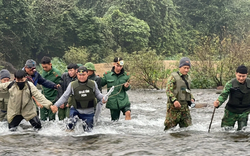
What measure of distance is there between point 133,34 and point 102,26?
4058mm

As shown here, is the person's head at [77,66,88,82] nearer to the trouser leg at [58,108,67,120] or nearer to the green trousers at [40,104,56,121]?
the trouser leg at [58,108,67,120]

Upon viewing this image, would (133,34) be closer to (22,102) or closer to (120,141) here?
(22,102)

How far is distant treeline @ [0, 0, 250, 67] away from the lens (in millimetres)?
34281

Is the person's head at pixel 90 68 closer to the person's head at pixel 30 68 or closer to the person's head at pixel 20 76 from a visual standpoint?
the person's head at pixel 30 68

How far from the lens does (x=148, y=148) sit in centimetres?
643

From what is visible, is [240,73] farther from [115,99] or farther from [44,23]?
[44,23]

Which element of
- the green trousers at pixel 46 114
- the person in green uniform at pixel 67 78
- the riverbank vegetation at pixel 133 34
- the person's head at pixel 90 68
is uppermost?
the riverbank vegetation at pixel 133 34

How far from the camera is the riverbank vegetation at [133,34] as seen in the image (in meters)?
19.8

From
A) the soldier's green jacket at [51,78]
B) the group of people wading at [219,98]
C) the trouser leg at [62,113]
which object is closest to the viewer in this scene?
the group of people wading at [219,98]

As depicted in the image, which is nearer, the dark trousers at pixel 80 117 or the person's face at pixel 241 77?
the person's face at pixel 241 77

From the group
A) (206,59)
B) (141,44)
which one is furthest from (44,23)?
(206,59)

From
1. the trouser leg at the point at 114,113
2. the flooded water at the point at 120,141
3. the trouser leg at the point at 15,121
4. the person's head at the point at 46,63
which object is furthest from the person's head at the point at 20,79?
the trouser leg at the point at 114,113

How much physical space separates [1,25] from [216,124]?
26982mm

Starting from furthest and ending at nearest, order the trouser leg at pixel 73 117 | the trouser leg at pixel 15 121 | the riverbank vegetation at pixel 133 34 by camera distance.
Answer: the riverbank vegetation at pixel 133 34
the trouser leg at pixel 15 121
the trouser leg at pixel 73 117
